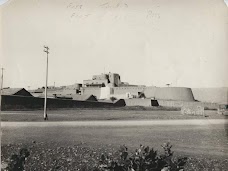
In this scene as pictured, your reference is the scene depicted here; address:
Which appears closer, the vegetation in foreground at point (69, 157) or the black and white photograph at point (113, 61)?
the vegetation in foreground at point (69, 157)

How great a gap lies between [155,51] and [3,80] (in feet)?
3.14

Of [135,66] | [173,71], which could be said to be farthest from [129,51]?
[173,71]

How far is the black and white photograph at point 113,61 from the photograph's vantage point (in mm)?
1773

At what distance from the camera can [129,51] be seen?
74.3 inches

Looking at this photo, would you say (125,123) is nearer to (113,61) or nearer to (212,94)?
(113,61)

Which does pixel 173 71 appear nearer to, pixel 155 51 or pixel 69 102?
pixel 155 51

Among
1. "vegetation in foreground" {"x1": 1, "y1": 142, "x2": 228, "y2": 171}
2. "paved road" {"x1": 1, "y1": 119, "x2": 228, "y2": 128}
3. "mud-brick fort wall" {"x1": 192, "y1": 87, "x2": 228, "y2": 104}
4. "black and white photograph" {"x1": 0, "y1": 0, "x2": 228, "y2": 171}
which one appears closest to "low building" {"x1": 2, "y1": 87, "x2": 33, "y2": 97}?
"black and white photograph" {"x1": 0, "y1": 0, "x2": 228, "y2": 171}

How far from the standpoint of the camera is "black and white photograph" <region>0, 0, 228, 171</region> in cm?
177

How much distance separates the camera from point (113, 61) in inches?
74.7

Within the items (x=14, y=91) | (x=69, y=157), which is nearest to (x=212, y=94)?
(x=69, y=157)

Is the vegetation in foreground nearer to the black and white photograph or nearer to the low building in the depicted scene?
the black and white photograph

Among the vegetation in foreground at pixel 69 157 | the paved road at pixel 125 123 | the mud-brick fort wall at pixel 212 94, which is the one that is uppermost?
the mud-brick fort wall at pixel 212 94

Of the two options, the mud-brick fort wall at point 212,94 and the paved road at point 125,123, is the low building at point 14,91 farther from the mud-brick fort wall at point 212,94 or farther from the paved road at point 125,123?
the mud-brick fort wall at point 212,94

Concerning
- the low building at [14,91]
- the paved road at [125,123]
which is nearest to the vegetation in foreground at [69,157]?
the paved road at [125,123]
